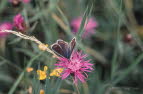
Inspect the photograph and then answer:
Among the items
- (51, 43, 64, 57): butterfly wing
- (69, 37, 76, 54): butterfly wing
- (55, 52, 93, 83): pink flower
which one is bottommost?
(55, 52, 93, 83): pink flower

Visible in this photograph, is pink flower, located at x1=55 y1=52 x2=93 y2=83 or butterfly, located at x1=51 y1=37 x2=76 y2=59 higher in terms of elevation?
butterfly, located at x1=51 y1=37 x2=76 y2=59

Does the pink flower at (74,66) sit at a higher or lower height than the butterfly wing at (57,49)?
lower

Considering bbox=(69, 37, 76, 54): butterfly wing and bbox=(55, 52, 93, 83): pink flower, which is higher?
bbox=(69, 37, 76, 54): butterfly wing

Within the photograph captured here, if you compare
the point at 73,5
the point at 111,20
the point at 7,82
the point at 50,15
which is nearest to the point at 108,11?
the point at 111,20

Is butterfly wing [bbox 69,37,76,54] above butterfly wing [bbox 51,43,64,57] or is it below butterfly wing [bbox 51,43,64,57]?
above

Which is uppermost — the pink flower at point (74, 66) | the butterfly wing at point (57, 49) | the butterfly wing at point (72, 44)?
the butterfly wing at point (72, 44)

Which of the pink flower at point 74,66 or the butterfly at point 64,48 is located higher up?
the butterfly at point 64,48

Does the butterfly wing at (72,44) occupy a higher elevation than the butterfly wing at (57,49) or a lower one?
higher

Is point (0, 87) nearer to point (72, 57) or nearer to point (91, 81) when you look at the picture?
point (91, 81)
